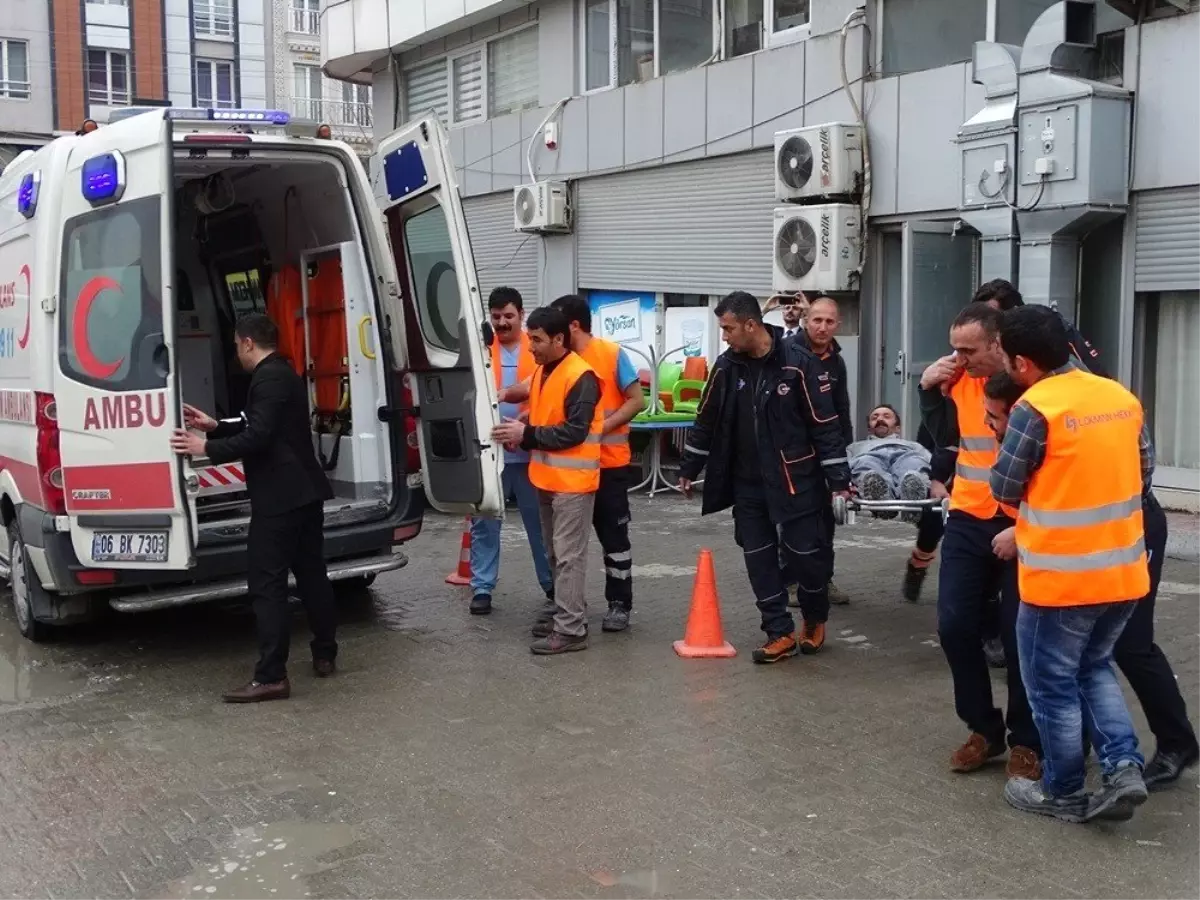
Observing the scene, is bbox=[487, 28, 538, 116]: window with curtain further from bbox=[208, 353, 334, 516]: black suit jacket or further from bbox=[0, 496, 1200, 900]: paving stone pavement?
bbox=[208, 353, 334, 516]: black suit jacket

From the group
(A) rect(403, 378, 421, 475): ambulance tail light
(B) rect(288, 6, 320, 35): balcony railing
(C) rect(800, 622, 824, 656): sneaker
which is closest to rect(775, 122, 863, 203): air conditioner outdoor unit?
(A) rect(403, 378, 421, 475): ambulance tail light

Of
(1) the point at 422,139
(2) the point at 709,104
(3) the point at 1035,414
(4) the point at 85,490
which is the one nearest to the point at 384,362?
(1) the point at 422,139

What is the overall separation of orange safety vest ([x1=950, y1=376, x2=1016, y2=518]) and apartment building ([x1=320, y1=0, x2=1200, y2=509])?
5.34 meters

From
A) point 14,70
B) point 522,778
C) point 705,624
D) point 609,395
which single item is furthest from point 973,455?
point 14,70

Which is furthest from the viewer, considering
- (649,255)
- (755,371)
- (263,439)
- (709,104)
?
(649,255)

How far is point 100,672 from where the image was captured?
21.2 feet

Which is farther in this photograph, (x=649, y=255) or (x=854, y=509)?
(x=649, y=255)

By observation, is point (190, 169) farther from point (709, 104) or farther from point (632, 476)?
point (709, 104)

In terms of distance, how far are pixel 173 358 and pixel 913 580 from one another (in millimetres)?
4066

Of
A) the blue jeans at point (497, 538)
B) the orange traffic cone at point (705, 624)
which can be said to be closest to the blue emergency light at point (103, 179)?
the blue jeans at point (497, 538)

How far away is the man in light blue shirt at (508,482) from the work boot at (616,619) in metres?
0.46

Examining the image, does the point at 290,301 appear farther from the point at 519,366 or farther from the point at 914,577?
the point at 914,577

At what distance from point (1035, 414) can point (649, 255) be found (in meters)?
11.3

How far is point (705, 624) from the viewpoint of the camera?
21.7 feet
